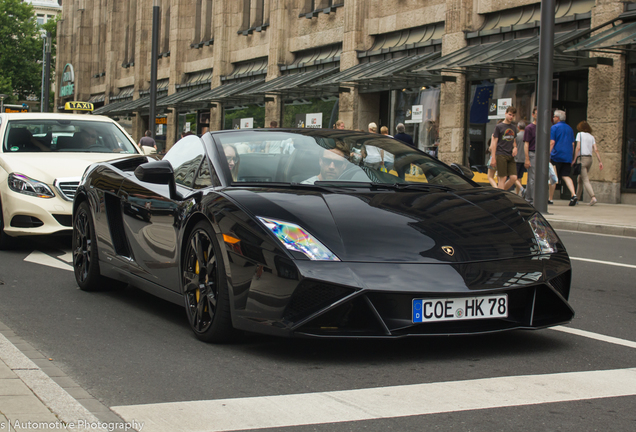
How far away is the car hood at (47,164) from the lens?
9.21m

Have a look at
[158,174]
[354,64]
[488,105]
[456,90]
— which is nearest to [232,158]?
[158,174]

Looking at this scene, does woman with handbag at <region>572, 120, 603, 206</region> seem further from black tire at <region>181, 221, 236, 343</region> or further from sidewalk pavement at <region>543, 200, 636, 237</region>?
black tire at <region>181, 221, 236, 343</region>

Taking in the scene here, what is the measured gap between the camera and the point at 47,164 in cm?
946

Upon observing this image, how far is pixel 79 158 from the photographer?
384 inches

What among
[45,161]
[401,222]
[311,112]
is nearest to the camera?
[401,222]

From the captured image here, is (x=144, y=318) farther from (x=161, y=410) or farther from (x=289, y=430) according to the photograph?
(x=289, y=430)

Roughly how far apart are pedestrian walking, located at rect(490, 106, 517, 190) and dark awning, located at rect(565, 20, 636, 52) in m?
2.03

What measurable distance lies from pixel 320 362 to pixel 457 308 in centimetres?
75

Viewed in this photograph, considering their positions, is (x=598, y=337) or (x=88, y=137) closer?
(x=598, y=337)

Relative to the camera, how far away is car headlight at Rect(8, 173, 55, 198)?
9.11 metres

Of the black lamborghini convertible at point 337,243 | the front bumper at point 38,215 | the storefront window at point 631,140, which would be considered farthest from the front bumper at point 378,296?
the storefront window at point 631,140

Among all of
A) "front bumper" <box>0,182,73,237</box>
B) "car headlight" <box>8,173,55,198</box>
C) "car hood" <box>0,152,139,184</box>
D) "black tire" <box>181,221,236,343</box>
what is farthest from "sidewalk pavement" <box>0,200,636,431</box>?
"car hood" <box>0,152,139,184</box>

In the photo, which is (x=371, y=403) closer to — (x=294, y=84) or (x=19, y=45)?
(x=294, y=84)

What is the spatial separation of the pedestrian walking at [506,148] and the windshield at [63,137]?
8953 mm
